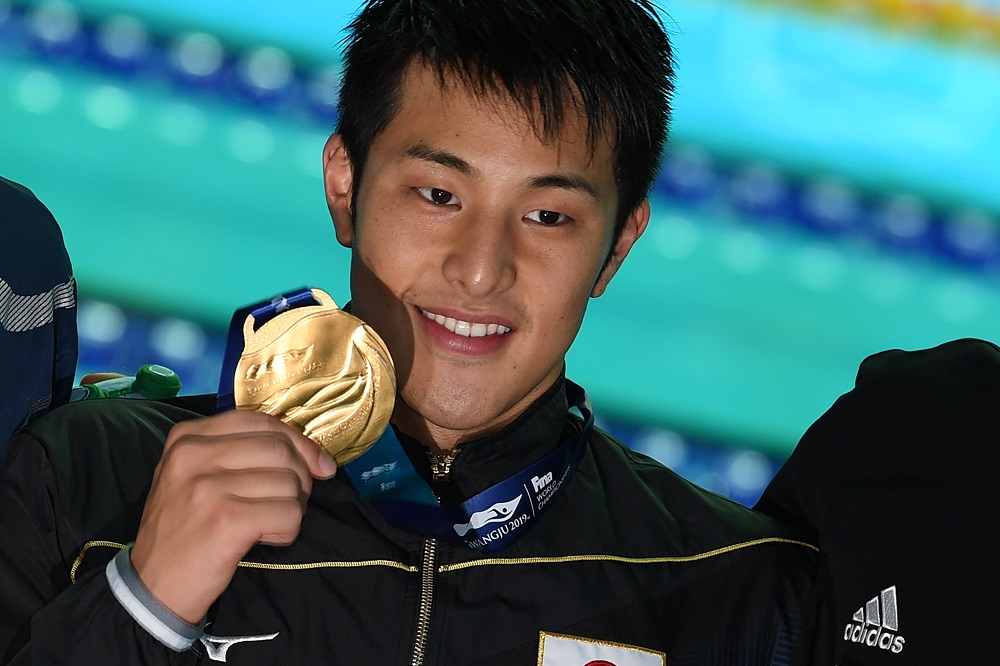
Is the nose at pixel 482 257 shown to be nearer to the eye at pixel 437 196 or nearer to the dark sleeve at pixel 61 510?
the eye at pixel 437 196

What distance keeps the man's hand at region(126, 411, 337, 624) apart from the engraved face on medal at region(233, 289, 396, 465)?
4cm

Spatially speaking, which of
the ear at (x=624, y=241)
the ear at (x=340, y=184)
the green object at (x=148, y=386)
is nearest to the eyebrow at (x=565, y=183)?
the ear at (x=624, y=241)

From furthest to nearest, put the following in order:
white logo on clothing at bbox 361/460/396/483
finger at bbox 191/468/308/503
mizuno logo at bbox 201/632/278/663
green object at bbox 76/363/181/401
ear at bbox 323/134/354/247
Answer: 1. green object at bbox 76/363/181/401
2. ear at bbox 323/134/354/247
3. white logo on clothing at bbox 361/460/396/483
4. mizuno logo at bbox 201/632/278/663
5. finger at bbox 191/468/308/503

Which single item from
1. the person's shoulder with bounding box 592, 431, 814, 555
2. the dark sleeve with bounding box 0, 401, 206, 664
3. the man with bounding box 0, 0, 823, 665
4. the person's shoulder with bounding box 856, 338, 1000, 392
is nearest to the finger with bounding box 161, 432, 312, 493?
the dark sleeve with bounding box 0, 401, 206, 664

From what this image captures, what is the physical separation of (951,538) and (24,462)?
0.90m

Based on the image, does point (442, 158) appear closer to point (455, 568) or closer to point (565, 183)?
point (565, 183)

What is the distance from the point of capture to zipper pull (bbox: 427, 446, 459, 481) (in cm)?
140

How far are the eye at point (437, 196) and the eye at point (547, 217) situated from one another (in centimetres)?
8

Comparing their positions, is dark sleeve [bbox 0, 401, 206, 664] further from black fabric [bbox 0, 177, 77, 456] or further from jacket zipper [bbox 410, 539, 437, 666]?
jacket zipper [bbox 410, 539, 437, 666]

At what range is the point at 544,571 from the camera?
4.36 feet

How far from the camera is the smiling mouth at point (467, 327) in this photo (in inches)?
51.7

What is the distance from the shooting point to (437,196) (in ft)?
4.31

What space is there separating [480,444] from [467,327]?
15 centimetres

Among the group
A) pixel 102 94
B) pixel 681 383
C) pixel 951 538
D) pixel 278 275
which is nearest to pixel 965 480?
pixel 951 538
